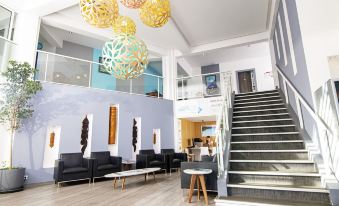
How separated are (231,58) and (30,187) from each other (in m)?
11.4

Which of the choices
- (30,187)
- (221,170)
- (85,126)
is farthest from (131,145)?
(221,170)

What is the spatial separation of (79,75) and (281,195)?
655cm

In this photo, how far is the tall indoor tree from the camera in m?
4.99

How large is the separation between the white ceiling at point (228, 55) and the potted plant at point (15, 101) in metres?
8.03

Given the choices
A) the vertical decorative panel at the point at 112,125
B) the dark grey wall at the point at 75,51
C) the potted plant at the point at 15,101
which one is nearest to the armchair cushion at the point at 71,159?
the potted plant at the point at 15,101

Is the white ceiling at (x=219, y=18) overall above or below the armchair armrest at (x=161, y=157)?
above

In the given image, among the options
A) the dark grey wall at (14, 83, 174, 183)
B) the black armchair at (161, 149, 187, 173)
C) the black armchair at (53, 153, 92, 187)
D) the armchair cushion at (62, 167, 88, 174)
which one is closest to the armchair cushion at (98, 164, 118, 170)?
the black armchair at (53, 153, 92, 187)

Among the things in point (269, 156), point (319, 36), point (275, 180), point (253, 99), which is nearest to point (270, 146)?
point (269, 156)

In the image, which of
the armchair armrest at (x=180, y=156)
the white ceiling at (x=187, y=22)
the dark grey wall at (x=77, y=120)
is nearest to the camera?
the dark grey wall at (x=77, y=120)

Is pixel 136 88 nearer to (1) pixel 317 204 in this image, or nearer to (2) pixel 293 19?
(2) pixel 293 19

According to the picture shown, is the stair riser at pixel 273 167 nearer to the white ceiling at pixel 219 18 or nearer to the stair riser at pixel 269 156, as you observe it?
the stair riser at pixel 269 156

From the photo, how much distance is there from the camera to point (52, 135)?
245 inches

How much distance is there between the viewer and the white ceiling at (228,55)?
1105cm

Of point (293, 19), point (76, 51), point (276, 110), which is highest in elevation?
point (76, 51)
